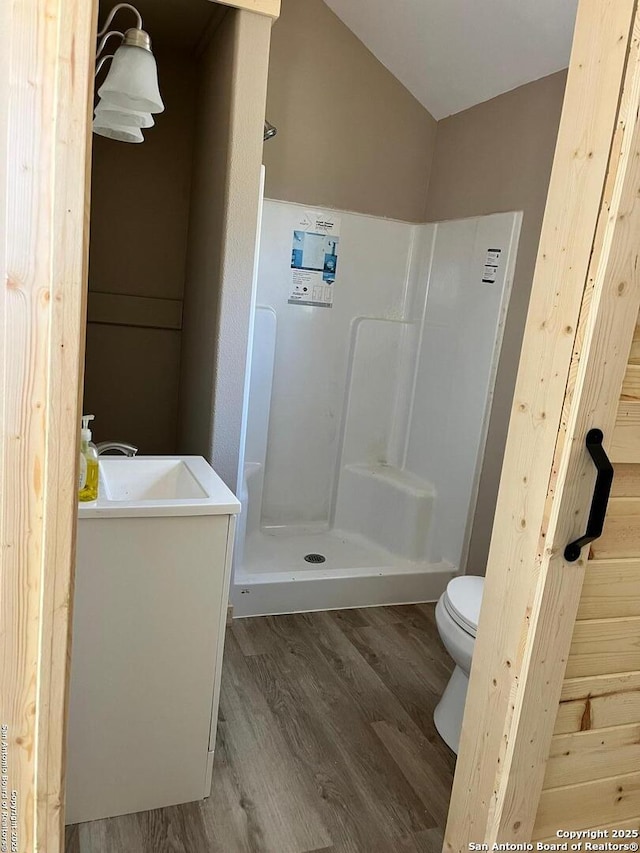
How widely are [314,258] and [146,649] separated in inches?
82.4

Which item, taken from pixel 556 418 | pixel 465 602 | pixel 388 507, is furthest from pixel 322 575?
pixel 556 418

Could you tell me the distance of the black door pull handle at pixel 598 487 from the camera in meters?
1.12

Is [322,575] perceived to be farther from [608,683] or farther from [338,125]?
[338,125]

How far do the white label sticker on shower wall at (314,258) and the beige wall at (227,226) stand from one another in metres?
0.53

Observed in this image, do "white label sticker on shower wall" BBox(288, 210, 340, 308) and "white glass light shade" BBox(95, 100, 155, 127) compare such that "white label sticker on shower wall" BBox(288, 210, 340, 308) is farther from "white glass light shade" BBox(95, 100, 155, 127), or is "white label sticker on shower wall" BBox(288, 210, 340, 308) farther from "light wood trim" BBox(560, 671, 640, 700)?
"light wood trim" BBox(560, 671, 640, 700)

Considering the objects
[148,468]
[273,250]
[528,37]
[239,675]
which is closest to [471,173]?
[528,37]

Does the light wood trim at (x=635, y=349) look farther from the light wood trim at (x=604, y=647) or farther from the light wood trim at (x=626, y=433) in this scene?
the light wood trim at (x=604, y=647)

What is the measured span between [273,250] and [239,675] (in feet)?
6.11

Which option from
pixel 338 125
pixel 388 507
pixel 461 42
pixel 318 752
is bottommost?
pixel 318 752

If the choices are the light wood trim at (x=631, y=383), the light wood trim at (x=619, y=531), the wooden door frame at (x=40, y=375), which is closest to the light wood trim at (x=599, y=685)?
the light wood trim at (x=619, y=531)

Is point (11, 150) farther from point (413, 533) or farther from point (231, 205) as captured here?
point (413, 533)

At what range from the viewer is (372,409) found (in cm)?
344

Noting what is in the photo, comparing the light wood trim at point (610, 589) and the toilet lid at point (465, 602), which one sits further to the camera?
the toilet lid at point (465, 602)

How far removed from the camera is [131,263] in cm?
307
